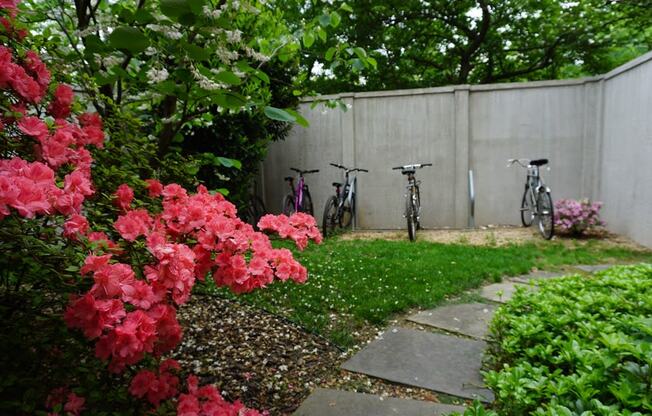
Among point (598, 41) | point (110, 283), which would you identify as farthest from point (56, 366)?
point (598, 41)

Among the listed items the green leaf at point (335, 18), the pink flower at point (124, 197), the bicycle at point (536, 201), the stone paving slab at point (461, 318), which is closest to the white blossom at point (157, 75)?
the pink flower at point (124, 197)

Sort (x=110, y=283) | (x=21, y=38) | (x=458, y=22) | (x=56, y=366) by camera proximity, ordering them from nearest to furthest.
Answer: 1. (x=110, y=283)
2. (x=21, y=38)
3. (x=56, y=366)
4. (x=458, y=22)

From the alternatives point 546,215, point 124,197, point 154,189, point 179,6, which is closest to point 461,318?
point 154,189

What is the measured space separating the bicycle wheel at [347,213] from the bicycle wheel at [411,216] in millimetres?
945

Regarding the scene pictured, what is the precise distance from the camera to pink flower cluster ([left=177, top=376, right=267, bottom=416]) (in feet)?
4.06

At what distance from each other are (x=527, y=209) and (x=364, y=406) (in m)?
4.87

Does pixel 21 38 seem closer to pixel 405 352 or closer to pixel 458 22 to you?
pixel 405 352

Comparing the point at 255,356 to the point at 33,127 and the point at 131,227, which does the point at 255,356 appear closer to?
the point at 131,227

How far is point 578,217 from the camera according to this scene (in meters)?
5.07

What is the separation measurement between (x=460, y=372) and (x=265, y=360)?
0.90 metres

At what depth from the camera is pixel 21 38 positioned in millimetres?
1249

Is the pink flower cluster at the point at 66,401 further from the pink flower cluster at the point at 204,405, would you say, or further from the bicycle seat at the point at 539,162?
the bicycle seat at the point at 539,162

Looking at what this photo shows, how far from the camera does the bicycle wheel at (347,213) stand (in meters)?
6.03

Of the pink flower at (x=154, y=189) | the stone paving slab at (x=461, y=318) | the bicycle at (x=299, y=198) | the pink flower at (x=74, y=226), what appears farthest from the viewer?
the bicycle at (x=299, y=198)
